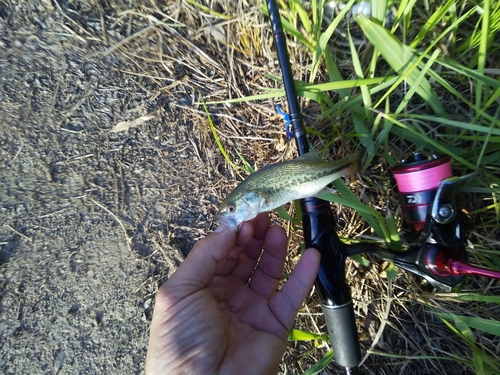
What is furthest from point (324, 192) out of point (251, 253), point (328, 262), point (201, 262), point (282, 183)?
point (201, 262)

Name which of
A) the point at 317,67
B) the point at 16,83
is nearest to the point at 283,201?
the point at 317,67

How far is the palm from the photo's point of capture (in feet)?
6.31

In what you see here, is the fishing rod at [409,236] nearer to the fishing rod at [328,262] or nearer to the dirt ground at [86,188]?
the fishing rod at [328,262]

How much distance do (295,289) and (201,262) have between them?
2.19ft

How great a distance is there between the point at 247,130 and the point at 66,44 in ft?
6.06

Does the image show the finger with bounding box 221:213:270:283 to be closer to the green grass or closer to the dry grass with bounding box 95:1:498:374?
the dry grass with bounding box 95:1:498:374

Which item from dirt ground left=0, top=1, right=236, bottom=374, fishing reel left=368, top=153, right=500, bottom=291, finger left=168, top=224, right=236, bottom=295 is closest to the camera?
fishing reel left=368, top=153, right=500, bottom=291

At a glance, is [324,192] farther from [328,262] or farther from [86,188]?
[86,188]

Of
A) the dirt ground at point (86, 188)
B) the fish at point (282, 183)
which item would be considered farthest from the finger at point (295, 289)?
the dirt ground at point (86, 188)

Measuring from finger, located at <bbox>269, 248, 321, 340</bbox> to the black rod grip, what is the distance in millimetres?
198

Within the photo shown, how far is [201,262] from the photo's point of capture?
201 centimetres

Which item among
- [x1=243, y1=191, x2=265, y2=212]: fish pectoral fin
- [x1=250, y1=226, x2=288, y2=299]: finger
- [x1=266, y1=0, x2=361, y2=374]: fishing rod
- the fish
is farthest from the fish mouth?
[x1=266, y1=0, x2=361, y2=374]: fishing rod

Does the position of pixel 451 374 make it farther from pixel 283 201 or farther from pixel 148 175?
pixel 148 175

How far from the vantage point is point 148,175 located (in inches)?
114
